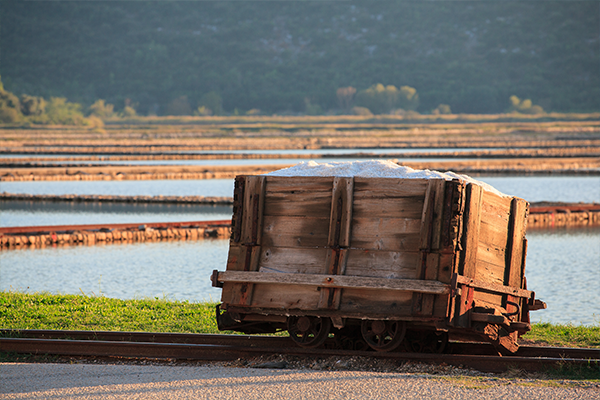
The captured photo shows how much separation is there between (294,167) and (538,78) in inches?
7119

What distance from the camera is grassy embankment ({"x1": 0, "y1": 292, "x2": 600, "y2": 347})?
32.5 feet

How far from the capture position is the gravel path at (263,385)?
21.3 feet

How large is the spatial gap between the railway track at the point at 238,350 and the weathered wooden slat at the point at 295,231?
1185 millimetres

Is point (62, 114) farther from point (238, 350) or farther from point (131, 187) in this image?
point (238, 350)

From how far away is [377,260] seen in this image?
7.32m

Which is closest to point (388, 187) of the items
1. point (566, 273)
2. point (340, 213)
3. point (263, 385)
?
point (340, 213)

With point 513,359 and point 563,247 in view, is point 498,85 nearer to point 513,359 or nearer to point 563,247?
point 563,247

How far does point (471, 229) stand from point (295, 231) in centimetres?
176

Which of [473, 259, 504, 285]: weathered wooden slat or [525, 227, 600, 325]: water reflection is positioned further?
[525, 227, 600, 325]: water reflection

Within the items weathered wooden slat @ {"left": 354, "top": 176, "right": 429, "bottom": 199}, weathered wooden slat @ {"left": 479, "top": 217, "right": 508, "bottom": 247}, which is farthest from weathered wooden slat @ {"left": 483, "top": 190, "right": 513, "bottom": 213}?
weathered wooden slat @ {"left": 354, "top": 176, "right": 429, "bottom": 199}

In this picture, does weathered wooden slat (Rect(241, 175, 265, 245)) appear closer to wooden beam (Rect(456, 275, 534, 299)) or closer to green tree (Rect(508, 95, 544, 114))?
wooden beam (Rect(456, 275, 534, 299))

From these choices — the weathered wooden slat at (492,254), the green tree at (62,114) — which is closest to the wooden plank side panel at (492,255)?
the weathered wooden slat at (492,254)

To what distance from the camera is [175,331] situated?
392 inches

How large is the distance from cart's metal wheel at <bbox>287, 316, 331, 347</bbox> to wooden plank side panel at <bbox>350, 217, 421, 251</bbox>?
927 millimetres
